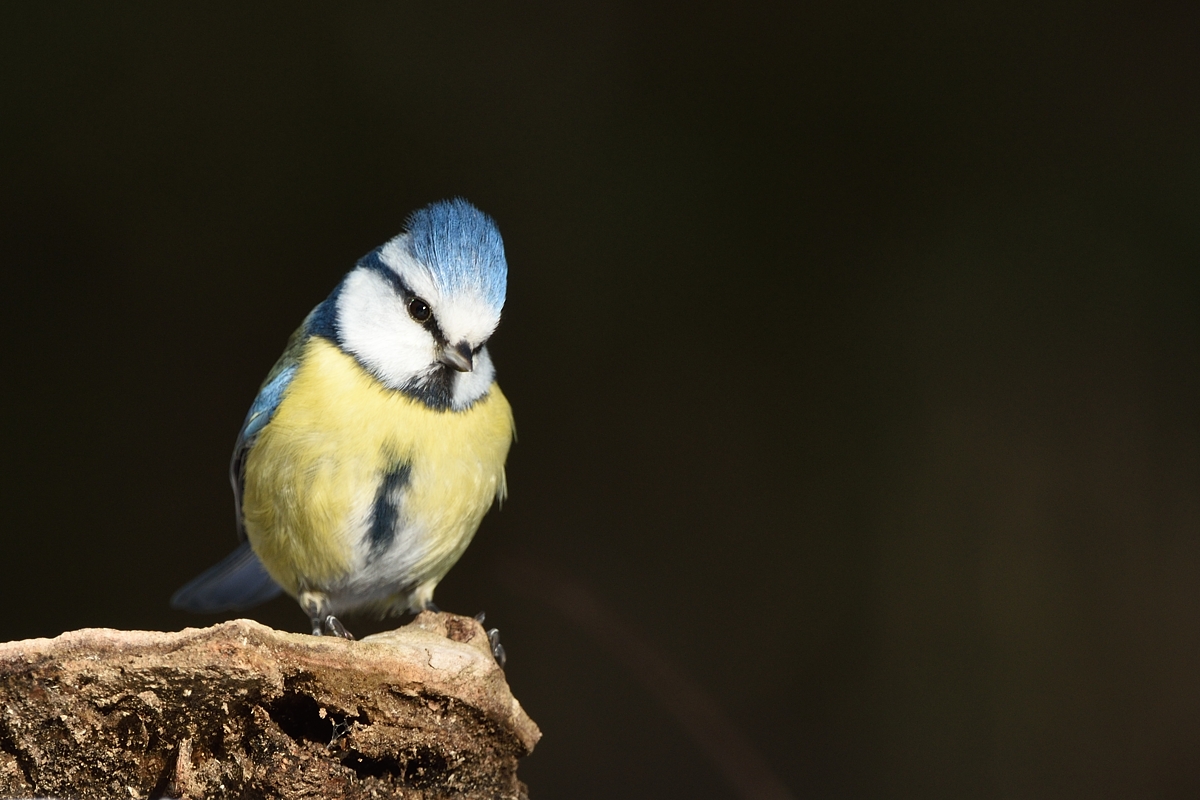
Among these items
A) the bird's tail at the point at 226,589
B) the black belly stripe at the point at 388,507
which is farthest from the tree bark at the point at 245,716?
the bird's tail at the point at 226,589

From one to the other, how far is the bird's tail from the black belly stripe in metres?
0.39

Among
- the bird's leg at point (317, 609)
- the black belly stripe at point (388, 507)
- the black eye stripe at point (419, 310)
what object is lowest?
the bird's leg at point (317, 609)

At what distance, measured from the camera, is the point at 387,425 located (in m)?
1.09

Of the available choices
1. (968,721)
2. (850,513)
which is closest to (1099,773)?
(968,721)

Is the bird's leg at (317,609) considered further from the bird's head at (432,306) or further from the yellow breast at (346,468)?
the bird's head at (432,306)

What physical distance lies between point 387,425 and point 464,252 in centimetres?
18

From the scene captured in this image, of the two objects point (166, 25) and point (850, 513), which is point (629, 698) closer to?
point (850, 513)

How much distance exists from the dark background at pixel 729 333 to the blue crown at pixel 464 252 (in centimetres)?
78

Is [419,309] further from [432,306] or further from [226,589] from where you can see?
[226,589]

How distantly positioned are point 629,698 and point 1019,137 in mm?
1083

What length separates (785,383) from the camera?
1.90 m

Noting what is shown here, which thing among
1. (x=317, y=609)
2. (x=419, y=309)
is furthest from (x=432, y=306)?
(x=317, y=609)

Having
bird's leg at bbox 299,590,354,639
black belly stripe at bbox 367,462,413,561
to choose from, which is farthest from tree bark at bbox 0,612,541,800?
bird's leg at bbox 299,590,354,639

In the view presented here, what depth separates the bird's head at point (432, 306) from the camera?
41.1 inches
